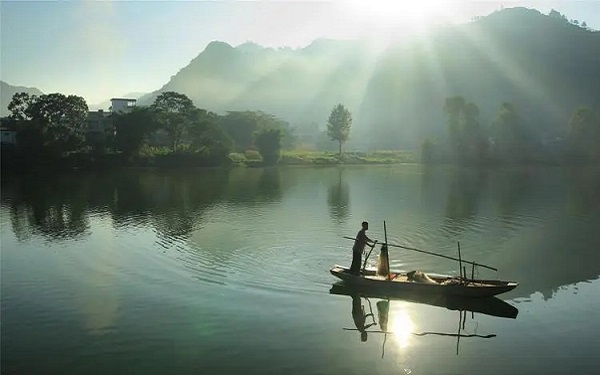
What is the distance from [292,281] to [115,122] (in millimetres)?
82491

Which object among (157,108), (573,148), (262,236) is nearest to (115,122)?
(157,108)

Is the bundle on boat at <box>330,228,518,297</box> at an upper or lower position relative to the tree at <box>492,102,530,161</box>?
lower

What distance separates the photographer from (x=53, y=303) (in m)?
19.4

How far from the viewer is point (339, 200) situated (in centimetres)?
4925

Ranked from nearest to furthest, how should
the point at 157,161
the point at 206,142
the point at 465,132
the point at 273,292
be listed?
the point at 273,292
the point at 157,161
the point at 206,142
the point at 465,132

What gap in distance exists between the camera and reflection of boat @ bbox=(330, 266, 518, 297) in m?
18.6

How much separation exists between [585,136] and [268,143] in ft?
236

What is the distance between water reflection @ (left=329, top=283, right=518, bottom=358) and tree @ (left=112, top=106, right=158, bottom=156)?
80.2 metres

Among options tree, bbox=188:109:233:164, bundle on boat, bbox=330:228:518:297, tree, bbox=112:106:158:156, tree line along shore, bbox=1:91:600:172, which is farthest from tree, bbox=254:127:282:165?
bundle on boat, bbox=330:228:518:297

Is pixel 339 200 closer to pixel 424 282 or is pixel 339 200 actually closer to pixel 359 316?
pixel 424 282

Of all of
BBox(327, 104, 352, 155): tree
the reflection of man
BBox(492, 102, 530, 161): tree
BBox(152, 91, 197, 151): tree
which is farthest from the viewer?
BBox(327, 104, 352, 155): tree

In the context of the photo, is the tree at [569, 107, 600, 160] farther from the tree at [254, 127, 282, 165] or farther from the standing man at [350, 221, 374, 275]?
the standing man at [350, 221, 374, 275]

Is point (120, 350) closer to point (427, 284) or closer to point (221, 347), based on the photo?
point (221, 347)

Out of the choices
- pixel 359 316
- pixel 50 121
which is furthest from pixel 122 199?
pixel 50 121
